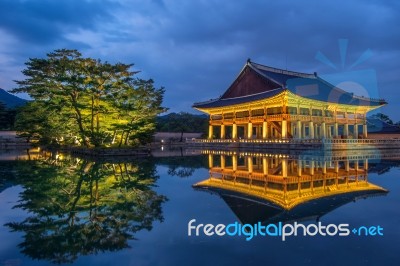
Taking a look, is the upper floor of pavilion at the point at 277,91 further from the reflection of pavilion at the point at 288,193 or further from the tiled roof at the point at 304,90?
the reflection of pavilion at the point at 288,193

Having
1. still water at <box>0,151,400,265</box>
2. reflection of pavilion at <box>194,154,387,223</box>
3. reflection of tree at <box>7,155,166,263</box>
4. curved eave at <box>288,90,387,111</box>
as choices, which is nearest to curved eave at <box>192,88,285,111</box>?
curved eave at <box>288,90,387,111</box>

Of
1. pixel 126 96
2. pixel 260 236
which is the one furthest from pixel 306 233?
pixel 126 96

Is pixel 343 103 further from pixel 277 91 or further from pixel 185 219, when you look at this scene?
pixel 185 219

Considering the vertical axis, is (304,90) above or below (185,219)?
above

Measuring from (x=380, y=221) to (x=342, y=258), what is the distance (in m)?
2.90

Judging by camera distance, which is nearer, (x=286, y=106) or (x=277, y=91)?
(x=286, y=106)

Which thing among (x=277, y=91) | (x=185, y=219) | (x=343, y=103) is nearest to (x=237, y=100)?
(x=277, y=91)

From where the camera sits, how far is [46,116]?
34.4 m

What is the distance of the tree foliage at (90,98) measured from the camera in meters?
29.3

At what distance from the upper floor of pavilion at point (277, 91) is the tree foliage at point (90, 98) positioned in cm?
1638

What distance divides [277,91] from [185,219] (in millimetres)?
34121

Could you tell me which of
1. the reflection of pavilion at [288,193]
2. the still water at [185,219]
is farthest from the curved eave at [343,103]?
the still water at [185,219]

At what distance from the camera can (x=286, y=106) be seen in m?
39.0

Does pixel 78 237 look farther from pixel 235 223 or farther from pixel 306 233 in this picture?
pixel 306 233
